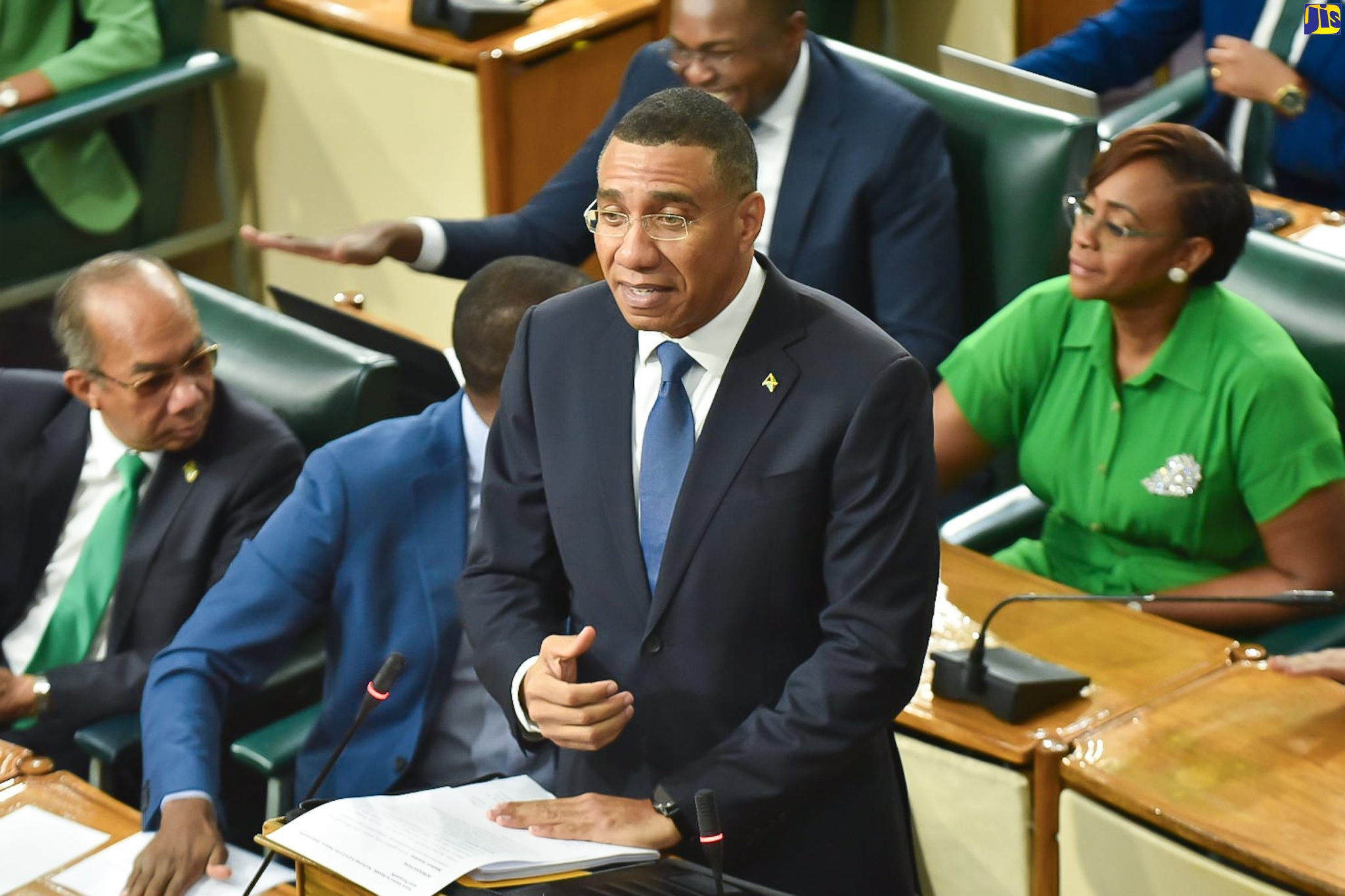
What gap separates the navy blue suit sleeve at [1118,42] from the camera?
3.95 metres

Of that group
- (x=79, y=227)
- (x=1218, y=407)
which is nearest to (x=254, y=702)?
(x=1218, y=407)

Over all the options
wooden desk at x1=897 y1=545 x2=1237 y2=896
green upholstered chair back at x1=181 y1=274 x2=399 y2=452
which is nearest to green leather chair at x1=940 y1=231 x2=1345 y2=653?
wooden desk at x1=897 y1=545 x2=1237 y2=896

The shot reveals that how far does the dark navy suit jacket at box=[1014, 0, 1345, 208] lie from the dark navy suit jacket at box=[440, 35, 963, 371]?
100cm

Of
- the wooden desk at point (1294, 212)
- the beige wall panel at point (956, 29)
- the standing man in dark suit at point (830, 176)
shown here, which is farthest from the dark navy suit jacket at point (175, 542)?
the beige wall panel at point (956, 29)

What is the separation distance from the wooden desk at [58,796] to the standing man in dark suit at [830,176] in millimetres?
1021

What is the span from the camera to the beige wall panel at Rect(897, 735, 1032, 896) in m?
2.07

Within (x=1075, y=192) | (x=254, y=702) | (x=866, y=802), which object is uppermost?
(x=1075, y=192)

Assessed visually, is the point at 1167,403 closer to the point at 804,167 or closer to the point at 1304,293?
the point at 1304,293

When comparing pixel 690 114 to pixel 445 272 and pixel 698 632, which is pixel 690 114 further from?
pixel 445 272

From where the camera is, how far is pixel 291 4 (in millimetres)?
4238

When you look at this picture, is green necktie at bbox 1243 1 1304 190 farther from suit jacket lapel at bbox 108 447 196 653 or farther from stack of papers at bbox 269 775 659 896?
stack of papers at bbox 269 775 659 896

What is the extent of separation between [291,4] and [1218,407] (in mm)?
2615

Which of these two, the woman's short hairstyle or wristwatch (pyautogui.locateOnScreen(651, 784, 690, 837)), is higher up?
the woman's short hairstyle

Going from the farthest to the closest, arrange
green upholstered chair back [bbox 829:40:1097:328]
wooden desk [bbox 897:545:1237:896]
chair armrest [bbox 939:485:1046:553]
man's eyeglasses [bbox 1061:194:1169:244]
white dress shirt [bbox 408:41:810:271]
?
1. white dress shirt [bbox 408:41:810:271]
2. green upholstered chair back [bbox 829:40:1097:328]
3. chair armrest [bbox 939:485:1046:553]
4. man's eyeglasses [bbox 1061:194:1169:244]
5. wooden desk [bbox 897:545:1237:896]
